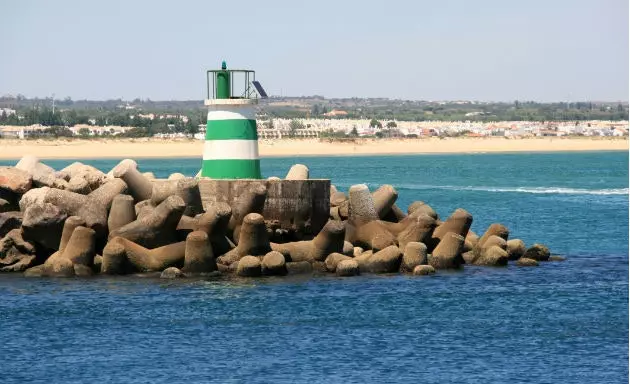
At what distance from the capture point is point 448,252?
23578 millimetres

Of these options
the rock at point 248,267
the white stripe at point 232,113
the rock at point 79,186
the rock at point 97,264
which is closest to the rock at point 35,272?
the rock at point 97,264

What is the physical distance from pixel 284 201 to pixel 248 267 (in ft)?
5.37

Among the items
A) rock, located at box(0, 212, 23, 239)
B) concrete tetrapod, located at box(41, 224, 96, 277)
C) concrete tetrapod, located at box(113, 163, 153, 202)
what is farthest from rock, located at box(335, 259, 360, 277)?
rock, located at box(0, 212, 23, 239)

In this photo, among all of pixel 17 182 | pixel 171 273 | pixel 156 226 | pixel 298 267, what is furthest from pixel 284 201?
pixel 17 182

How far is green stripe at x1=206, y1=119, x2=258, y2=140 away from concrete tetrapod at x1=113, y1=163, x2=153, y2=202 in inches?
53.8

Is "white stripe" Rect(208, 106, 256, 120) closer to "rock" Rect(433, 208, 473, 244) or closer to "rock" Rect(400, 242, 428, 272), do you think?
"rock" Rect(400, 242, 428, 272)

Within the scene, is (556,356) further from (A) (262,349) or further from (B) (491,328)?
(A) (262,349)

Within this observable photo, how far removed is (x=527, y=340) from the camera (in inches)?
736

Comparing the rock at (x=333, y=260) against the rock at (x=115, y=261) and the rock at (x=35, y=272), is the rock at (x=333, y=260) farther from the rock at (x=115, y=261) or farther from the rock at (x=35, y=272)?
the rock at (x=35, y=272)

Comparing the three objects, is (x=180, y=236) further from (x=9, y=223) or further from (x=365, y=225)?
(x=365, y=225)

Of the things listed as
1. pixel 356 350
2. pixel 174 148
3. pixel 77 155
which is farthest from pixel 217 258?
pixel 174 148

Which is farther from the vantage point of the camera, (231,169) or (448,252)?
(231,169)

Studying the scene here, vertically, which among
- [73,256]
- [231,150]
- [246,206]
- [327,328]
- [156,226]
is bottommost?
[327,328]

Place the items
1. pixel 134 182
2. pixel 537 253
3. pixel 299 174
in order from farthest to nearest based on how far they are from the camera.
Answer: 1. pixel 537 253
2. pixel 299 174
3. pixel 134 182
